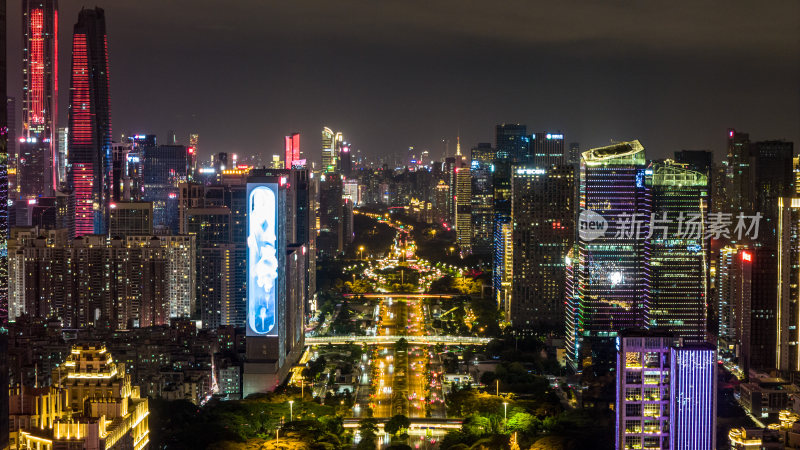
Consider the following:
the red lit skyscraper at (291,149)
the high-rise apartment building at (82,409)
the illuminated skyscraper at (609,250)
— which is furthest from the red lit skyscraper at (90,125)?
the high-rise apartment building at (82,409)

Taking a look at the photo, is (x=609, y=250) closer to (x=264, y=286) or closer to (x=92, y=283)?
(x=264, y=286)

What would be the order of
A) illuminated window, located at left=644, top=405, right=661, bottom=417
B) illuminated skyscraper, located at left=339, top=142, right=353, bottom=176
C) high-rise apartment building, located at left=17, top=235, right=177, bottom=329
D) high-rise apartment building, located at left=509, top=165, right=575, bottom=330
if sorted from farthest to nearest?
1. illuminated skyscraper, located at left=339, top=142, right=353, bottom=176
2. high-rise apartment building, located at left=509, top=165, right=575, bottom=330
3. high-rise apartment building, located at left=17, top=235, right=177, bottom=329
4. illuminated window, located at left=644, top=405, right=661, bottom=417

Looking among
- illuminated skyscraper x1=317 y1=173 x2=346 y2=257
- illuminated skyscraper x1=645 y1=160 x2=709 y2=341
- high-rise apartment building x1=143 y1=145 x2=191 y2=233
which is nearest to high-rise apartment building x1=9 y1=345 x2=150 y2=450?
illuminated skyscraper x1=645 y1=160 x2=709 y2=341

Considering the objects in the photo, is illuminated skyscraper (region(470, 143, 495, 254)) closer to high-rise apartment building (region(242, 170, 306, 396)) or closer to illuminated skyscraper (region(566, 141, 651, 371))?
illuminated skyscraper (region(566, 141, 651, 371))

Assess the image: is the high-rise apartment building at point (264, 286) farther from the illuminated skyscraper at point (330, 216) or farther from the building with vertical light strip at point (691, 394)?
the illuminated skyscraper at point (330, 216)

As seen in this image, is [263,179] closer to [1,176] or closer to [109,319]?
[109,319]

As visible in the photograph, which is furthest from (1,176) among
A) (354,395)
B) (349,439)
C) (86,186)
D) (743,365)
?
(86,186)

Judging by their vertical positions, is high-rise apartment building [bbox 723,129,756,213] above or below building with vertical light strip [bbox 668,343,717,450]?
above
